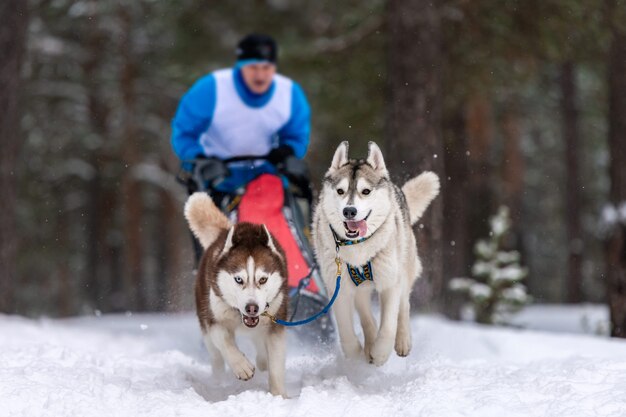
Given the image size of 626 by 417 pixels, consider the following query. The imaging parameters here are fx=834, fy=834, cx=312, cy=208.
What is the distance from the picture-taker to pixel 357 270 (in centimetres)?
493

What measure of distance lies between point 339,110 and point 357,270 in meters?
8.60

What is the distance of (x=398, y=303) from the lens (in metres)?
5.00

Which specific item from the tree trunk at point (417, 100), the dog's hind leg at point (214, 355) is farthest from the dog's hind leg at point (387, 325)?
the tree trunk at point (417, 100)

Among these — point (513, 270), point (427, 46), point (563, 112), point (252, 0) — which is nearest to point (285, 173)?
point (427, 46)

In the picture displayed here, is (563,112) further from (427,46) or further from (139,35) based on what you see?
(427,46)

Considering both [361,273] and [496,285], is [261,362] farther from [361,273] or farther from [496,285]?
[496,285]

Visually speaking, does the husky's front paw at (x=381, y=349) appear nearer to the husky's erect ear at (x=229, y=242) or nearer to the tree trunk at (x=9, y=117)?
the husky's erect ear at (x=229, y=242)

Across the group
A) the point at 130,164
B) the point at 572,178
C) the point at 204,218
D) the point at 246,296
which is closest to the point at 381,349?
the point at 246,296

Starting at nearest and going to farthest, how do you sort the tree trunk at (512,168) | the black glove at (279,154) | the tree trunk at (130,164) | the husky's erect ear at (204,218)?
the husky's erect ear at (204,218)
the black glove at (279,154)
the tree trunk at (130,164)
the tree trunk at (512,168)

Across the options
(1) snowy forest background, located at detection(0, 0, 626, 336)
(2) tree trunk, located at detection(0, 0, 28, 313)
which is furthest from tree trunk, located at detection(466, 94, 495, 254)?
(2) tree trunk, located at detection(0, 0, 28, 313)

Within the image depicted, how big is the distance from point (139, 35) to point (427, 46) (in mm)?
11203

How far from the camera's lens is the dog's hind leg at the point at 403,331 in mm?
5285

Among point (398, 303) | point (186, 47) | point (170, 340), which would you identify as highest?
point (186, 47)

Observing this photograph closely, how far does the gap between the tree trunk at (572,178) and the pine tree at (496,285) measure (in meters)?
9.53
